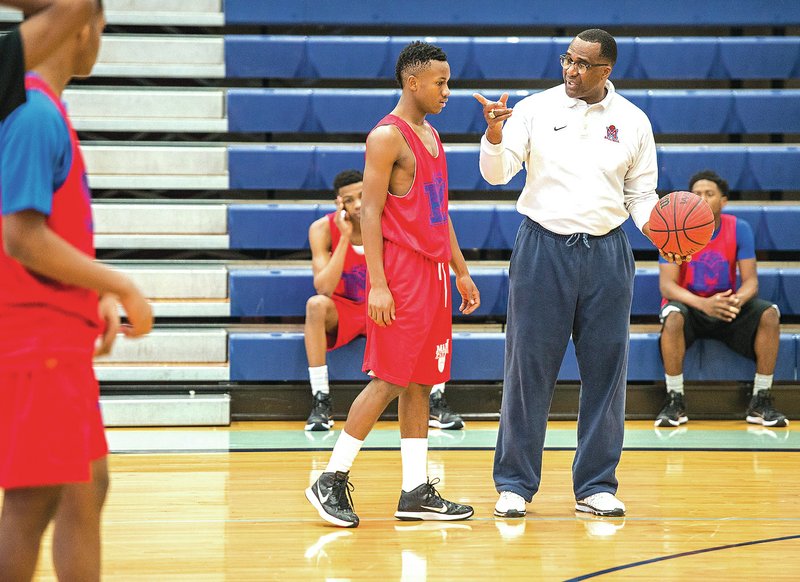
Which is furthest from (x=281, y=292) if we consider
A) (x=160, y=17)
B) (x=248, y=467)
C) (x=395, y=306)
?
(x=395, y=306)

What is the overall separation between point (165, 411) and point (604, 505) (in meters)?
2.67

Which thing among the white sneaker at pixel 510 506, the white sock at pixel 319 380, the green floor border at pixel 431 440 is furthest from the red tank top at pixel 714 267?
the white sneaker at pixel 510 506

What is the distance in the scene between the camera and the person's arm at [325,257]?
5.21m

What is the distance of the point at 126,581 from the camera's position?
2582mm

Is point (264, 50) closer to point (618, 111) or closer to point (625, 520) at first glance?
point (618, 111)

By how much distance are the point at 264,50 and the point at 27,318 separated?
4905 millimetres

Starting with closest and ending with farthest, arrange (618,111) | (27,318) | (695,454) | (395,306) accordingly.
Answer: (27,318)
(395,306)
(618,111)
(695,454)

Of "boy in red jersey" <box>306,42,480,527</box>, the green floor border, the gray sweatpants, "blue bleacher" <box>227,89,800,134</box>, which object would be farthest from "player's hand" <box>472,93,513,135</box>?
"blue bleacher" <box>227,89,800,134</box>

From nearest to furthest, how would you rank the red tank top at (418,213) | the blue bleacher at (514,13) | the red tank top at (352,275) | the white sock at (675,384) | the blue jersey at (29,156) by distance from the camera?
1. the blue jersey at (29,156)
2. the red tank top at (418,213)
3. the white sock at (675,384)
4. the red tank top at (352,275)
5. the blue bleacher at (514,13)

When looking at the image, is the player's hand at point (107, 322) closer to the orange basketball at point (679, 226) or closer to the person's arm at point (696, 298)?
the orange basketball at point (679, 226)

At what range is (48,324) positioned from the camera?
1.66m

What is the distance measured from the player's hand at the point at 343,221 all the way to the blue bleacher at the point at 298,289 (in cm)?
52

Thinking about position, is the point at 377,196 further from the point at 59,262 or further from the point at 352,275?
the point at 352,275

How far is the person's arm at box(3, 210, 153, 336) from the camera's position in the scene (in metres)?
1.61
